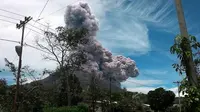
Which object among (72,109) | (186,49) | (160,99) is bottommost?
(72,109)

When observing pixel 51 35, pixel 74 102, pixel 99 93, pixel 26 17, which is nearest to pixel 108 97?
pixel 99 93

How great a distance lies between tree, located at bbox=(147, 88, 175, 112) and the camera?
2197 inches

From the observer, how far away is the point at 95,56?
124 m

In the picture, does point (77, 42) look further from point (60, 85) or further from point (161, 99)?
point (161, 99)

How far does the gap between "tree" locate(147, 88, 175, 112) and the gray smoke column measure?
43.0 metres

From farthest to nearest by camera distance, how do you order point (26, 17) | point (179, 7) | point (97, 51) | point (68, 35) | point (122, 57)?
point (122, 57), point (97, 51), point (68, 35), point (26, 17), point (179, 7)

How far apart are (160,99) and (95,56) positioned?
70.3 m

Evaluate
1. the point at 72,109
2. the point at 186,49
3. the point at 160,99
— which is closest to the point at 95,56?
the point at 160,99

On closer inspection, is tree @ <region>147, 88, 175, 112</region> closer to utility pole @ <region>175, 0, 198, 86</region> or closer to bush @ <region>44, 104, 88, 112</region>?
bush @ <region>44, 104, 88, 112</region>

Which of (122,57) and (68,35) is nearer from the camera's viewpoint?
(68,35)

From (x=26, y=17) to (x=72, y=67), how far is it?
1932 centimetres

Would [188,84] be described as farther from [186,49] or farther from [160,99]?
[160,99]

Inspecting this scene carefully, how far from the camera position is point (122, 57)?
467 ft

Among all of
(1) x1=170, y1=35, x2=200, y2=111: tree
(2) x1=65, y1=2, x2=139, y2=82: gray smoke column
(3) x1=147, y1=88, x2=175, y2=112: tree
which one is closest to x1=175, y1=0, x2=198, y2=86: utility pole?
(1) x1=170, y1=35, x2=200, y2=111: tree
